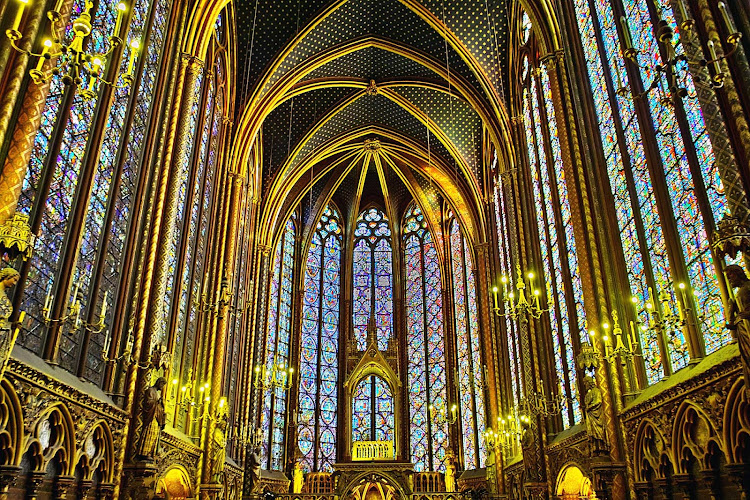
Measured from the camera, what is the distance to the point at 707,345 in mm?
10117

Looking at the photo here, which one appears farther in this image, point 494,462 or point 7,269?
point 494,462

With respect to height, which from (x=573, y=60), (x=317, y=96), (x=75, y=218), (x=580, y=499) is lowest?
(x=580, y=499)

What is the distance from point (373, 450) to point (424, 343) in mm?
6248

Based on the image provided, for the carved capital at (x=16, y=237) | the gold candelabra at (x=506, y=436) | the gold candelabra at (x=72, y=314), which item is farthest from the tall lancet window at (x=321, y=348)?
the carved capital at (x=16, y=237)

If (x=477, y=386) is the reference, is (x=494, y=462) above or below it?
below

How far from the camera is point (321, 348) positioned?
31109 mm

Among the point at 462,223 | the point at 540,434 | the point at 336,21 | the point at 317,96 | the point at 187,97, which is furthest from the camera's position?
the point at 462,223

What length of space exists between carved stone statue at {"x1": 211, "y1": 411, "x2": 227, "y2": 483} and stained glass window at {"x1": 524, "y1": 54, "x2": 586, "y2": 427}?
9.23 m

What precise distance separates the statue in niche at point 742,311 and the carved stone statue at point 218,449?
13664 millimetres

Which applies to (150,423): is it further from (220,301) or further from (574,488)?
(574,488)

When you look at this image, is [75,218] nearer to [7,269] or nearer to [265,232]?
[7,269]

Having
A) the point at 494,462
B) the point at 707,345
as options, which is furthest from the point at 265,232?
the point at 707,345

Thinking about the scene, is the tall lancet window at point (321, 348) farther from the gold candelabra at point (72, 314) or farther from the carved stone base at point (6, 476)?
the carved stone base at point (6, 476)

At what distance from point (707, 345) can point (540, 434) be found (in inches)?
325
